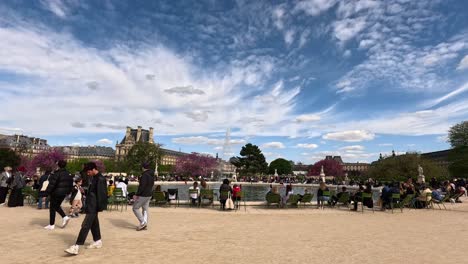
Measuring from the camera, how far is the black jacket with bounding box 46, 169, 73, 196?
910 cm

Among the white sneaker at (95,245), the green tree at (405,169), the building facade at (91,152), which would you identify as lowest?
the white sneaker at (95,245)

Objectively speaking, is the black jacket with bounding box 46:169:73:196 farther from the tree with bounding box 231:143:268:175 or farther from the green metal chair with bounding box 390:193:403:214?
the tree with bounding box 231:143:268:175

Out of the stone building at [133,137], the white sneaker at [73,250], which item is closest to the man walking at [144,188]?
the white sneaker at [73,250]

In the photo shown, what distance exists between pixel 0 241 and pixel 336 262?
7.80m

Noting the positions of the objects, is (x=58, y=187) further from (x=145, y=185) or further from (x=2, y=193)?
(x=2, y=193)

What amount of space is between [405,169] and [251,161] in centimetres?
5082

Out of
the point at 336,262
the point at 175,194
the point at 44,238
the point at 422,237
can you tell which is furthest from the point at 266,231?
the point at 175,194

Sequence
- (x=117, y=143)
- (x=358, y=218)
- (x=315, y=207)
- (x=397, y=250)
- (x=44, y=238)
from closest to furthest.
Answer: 1. (x=397, y=250)
2. (x=44, y=238)
3. (x=358, y=218)
4. (x=315, y=207)
5. (x=117, y=143)

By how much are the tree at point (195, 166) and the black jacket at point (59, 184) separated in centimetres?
7500

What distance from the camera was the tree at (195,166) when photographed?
84500 mm

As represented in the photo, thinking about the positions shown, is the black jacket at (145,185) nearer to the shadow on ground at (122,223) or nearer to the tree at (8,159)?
the shadow on ground at (122,223)

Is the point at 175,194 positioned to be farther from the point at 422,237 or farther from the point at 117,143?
the point at 117,143

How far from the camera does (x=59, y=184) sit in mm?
9117

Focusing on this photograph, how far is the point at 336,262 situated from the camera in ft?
21.6
